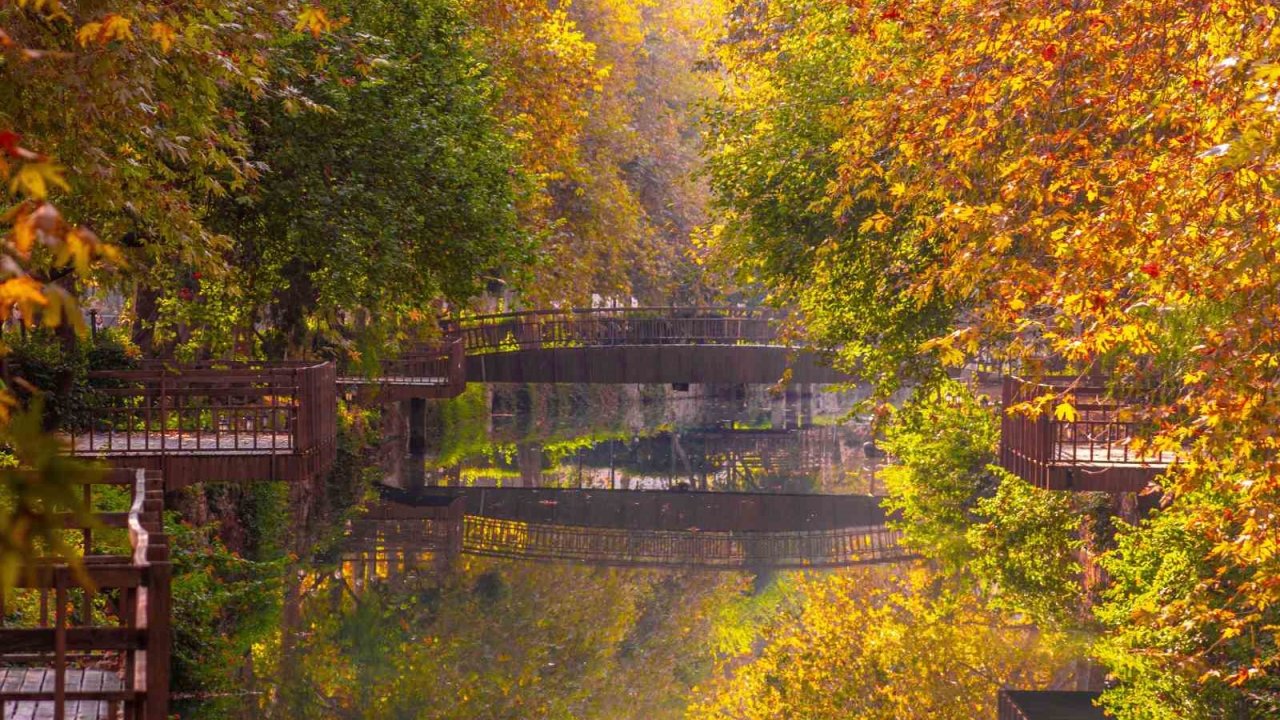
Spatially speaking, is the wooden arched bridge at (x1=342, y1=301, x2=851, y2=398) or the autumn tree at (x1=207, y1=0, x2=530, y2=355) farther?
the wooden arched bridge at (x1=342, y1=301, x2=851, y2=398)

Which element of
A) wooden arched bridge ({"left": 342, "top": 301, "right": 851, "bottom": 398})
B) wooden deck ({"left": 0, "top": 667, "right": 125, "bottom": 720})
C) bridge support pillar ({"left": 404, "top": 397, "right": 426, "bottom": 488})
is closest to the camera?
wooden deck ({"left": 0, "top": 667, "right": 125, "bottom": 720})

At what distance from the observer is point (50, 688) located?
7.59 m

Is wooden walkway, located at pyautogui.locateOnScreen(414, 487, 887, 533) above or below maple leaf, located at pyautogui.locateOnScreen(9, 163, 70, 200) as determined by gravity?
below

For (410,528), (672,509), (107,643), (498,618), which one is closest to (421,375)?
(410,528)

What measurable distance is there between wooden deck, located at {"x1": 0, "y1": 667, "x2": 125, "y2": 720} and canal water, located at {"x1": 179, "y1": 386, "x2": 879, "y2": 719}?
517 centimetres

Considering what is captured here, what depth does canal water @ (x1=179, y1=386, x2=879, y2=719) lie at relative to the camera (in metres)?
16.4

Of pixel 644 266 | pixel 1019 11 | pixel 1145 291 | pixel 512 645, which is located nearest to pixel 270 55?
pixel 512 645

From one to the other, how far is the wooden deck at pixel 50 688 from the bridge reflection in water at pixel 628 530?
1482cm

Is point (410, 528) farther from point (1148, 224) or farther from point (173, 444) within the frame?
point (1148, 224)

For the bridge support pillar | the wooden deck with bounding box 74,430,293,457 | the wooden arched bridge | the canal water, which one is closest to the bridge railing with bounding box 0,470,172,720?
the canal water

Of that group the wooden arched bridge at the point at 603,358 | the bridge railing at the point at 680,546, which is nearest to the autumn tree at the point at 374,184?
the bridge railing at the point at 680,546

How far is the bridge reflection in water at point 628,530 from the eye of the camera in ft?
86.7

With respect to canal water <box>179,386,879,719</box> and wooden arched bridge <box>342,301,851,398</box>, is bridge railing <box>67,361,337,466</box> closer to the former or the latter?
canal water <box>179,386,879,719</box>

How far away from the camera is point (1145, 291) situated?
371 inches
